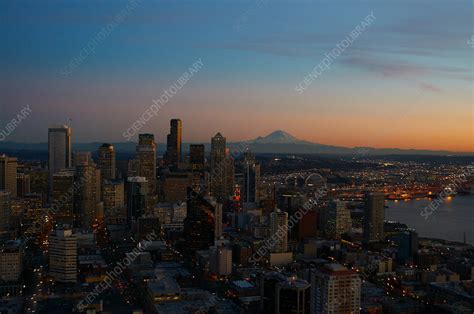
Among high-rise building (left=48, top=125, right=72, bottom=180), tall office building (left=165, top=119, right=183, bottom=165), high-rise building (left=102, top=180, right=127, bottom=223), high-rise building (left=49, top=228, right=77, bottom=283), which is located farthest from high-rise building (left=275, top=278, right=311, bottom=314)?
tall office building (left=165, top=119, right=183, bottom=165)

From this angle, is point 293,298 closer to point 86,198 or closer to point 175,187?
point 86,198

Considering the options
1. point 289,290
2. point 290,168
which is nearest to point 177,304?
point 289,290

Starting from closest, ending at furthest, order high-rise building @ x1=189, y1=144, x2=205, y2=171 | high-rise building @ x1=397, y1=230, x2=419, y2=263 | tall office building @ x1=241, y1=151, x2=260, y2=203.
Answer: high-rise building @ x1=397, y1=230, x2=419, y2=263 → tall office building @ x1=241, y1=151, x2=260, y2=203 → high-rise building @ x1=189, y1=144, x2=205, y2=171

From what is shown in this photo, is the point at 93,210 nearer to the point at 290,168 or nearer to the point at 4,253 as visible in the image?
the point at 4,253

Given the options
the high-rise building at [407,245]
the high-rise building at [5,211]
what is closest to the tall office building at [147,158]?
the high-rise building at [5,211]

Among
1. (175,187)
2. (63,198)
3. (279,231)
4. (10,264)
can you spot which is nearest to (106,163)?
(175,187)

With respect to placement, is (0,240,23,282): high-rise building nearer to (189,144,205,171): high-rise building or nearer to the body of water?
the body of water
